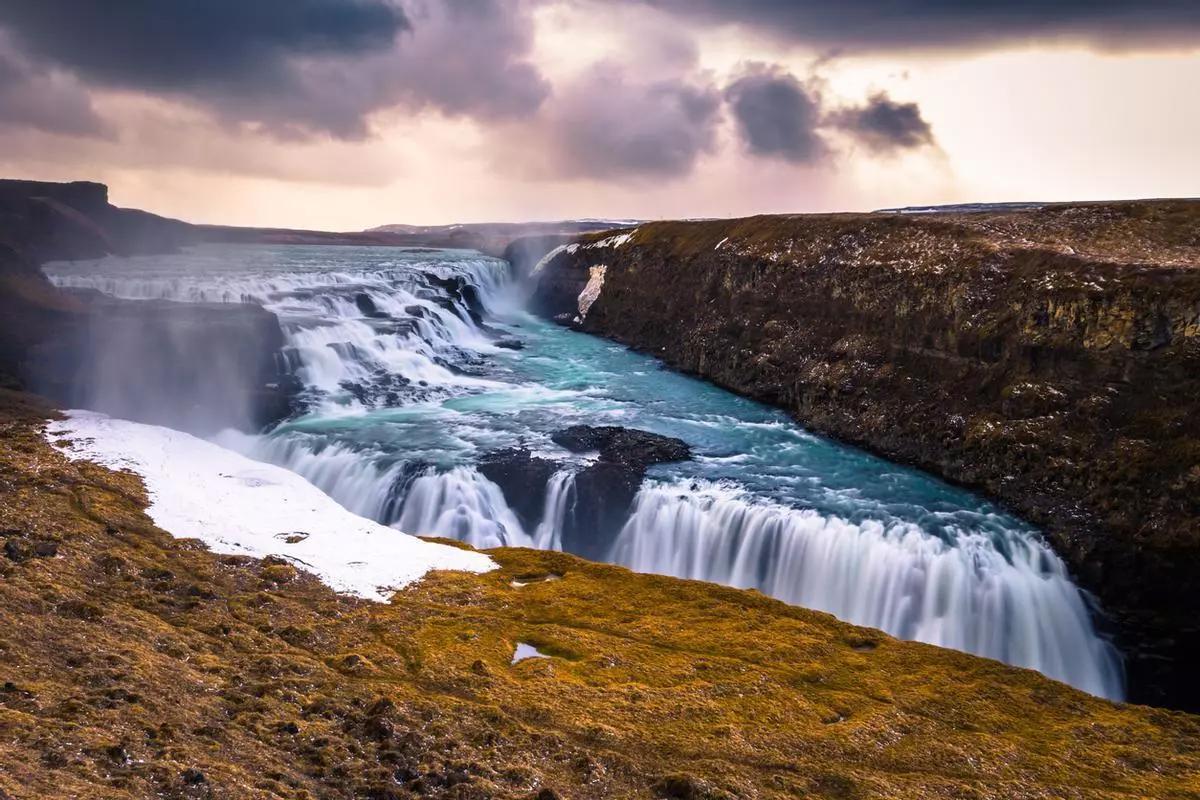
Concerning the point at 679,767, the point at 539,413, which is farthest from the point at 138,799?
the point at 539,413

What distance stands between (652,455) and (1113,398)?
767 inches

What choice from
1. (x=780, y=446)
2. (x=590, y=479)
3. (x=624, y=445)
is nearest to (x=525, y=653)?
(x=590, y=479)

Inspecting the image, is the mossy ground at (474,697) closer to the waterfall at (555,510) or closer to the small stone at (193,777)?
the small stone at (193,777)

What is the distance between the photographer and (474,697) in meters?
15.7

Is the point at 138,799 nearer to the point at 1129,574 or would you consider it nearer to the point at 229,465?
the point at 229,465

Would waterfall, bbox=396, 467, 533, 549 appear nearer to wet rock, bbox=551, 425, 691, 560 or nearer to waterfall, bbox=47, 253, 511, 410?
wet rock, bbox=551, 425, 691, 560

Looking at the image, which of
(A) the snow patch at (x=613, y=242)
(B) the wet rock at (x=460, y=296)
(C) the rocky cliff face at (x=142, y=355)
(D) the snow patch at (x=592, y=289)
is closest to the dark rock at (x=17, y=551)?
(C) the rocky cliff face at (x=142, y=355)

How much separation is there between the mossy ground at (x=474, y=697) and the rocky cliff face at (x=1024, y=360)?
12.2m

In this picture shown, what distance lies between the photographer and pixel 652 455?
37.1 metres

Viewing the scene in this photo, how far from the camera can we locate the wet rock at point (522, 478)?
3303 cm

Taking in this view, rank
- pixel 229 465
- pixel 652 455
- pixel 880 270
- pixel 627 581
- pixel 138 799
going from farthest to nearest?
pixel 880 270, pixel 652 455, pixel 229 465, pixel 627 581, pixel 138 799

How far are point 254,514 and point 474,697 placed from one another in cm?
1297

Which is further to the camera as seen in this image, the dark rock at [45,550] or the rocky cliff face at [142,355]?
the rocky cliff face at [142,355]

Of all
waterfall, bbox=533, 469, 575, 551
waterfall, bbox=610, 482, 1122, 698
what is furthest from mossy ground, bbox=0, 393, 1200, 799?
waterfall, bbox=533, 469, 575, 551
